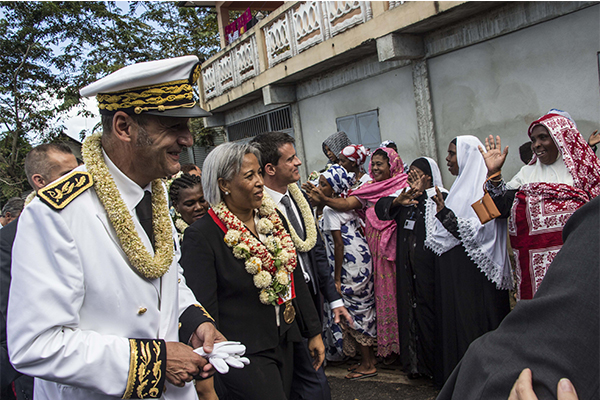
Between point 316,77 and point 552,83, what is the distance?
5.29m

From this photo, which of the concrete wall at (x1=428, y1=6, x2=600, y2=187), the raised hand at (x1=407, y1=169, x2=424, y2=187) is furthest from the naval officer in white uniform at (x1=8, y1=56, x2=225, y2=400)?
the concrete wall at (x1=428, y1=6, x2=600, y2=187)

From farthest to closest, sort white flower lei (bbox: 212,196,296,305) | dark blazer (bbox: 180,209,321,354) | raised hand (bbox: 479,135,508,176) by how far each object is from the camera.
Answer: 1. raised hand (bbox: 479,135,508,176)
2. white flower lei (bbox: 212,196,296,305)
3. dark blazer (bbox: 180,209,321,354)

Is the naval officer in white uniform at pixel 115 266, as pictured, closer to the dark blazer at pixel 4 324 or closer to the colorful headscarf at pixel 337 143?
the dark blazer at pixel 4 324

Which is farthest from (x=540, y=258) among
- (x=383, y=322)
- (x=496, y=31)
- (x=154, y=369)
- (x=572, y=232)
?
(x=496, y=31)

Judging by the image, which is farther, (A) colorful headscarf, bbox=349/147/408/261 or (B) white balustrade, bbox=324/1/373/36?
(B) white balustrade, bbox=324/1/373/36

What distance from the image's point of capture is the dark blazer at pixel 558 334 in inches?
37.4

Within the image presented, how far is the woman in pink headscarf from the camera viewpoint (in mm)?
4480

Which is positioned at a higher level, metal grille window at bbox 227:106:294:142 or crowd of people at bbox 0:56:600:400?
metal grille window at bbox 227:106:294:142

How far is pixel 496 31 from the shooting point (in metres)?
6.21

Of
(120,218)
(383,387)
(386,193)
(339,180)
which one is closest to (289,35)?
(339,180)

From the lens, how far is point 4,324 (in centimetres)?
211

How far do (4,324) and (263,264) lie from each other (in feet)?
4.28

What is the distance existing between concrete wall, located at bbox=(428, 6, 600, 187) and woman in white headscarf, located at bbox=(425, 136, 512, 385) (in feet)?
8.90

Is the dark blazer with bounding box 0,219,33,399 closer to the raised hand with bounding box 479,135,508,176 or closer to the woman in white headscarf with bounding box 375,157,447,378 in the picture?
the woman in white headscarf with bounding box 375,157,447,378
